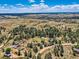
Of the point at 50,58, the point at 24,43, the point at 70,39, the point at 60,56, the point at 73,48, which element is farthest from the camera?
the point at 70,39

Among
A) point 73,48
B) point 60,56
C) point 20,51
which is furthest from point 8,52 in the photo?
point 73,48

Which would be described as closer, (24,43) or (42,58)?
(42,58)

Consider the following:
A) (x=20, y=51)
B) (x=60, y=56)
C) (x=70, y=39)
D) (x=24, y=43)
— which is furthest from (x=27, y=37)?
(x=60, y=56)

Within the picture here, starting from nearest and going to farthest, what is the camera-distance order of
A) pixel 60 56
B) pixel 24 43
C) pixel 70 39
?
1. pixel 60 56
2. pixel 24 43
3. pixel 70 39

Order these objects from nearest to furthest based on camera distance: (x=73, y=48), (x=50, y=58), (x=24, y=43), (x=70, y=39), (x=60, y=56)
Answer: (x=50, y=58) < (x=60, y=56) < (x=73, y=48) < (x=24, y=43) < (x=70, y=39)

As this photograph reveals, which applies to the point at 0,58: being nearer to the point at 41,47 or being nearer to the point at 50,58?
the point at 50,58

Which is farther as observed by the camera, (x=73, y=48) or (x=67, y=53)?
(x=73, y=48)

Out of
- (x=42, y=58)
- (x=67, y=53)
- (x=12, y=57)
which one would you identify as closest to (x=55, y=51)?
(x=67, y=53)

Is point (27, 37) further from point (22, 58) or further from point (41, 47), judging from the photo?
point (22, 58)
